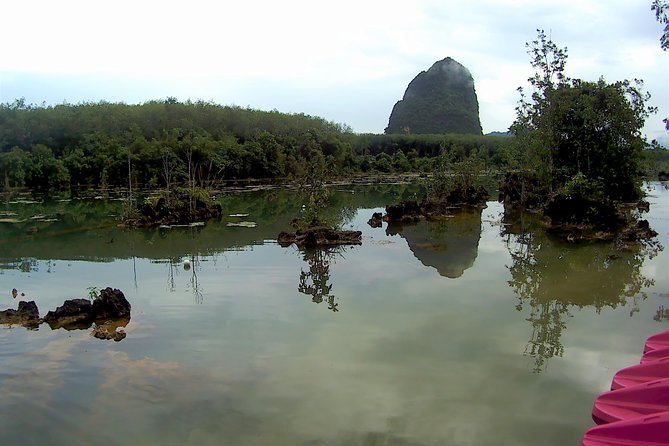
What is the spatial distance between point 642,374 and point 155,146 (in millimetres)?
39383

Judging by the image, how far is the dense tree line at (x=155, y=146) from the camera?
37469 millimetres

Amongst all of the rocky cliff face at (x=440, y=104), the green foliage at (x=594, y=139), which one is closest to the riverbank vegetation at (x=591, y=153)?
the green foliage at (x=594, y=139)

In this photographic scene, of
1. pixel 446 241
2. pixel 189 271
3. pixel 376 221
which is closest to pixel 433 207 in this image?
pixel 376 221

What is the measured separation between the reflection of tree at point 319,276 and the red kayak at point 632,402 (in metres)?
4.06

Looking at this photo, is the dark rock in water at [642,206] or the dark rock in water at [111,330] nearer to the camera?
the dark rock in water at [111,330]

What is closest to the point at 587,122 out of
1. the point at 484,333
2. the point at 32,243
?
the point at 484,333

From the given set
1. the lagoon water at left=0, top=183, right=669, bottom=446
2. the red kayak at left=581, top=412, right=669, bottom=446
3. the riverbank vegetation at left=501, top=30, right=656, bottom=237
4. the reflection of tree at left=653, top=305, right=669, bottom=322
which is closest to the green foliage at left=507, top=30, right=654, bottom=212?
the riverbank vegetation at left=501, top=30, right=656, bottom=237

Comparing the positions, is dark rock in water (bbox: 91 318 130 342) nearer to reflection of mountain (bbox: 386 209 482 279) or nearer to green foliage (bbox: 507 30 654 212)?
reflection of mountain (bbox: 386 209 482 279)

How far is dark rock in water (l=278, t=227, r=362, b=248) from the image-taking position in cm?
1347

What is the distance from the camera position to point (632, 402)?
4430mm

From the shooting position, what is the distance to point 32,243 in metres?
14.6

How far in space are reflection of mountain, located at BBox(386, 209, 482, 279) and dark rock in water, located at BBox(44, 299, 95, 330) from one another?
245 inches

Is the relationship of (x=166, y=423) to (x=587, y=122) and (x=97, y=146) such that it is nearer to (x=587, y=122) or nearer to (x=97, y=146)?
(x=587, y=122)

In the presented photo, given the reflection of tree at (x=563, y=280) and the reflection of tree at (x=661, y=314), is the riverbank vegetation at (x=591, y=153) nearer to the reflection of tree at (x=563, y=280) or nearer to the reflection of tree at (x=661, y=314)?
the reflection of tree at (x=563, y=280)
